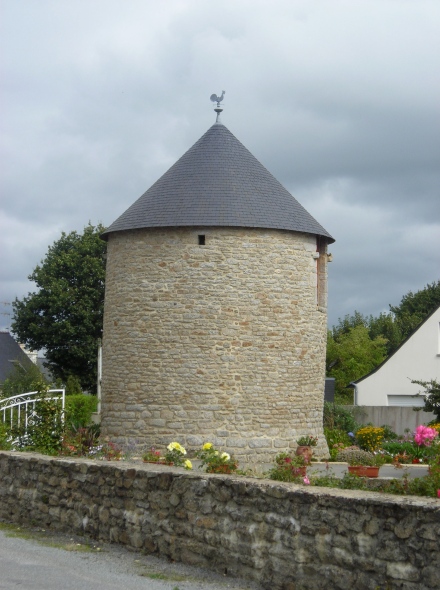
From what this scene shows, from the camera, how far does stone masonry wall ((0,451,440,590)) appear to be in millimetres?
6195

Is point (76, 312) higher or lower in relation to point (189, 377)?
higher

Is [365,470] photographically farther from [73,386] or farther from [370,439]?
[73,386]

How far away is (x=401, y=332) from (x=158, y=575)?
175ft

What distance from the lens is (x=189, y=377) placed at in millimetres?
21156

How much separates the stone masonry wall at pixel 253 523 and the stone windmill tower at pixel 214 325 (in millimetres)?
11420

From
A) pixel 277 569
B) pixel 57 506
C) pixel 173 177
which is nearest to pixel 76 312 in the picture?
pixel 173 177

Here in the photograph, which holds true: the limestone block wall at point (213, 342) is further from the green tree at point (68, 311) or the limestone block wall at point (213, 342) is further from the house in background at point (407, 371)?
the green tree at point (68, 311)

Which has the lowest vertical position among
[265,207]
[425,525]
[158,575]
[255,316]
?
[158,575]

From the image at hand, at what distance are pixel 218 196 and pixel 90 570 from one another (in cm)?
1509

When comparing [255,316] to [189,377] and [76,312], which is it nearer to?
[189,377]

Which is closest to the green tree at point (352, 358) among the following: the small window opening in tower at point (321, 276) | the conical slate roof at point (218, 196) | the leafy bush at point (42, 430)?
the small window opening in tower at point (321, 276)

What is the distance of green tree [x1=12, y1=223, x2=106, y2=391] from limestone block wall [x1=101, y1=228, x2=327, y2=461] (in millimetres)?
18103

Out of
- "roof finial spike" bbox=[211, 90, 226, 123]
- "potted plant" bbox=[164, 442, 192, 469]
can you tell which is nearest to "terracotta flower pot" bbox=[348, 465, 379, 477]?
"potted plant" bbox=[164, 442, 192, 469]

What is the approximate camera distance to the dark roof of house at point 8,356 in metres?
45.6
